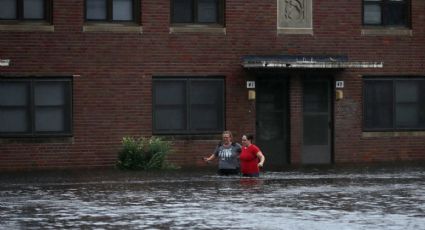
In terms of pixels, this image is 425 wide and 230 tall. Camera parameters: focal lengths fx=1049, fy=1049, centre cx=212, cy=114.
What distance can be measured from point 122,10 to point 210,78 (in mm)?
3378

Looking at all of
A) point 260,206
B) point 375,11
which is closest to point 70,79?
point 375,11

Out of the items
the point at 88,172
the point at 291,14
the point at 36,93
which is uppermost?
the point at 291,14

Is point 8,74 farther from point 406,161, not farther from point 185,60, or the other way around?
point 406,161

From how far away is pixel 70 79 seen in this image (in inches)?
1199

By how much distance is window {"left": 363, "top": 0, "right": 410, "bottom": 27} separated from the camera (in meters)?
33.7

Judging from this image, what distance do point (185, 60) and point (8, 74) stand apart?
209 inches

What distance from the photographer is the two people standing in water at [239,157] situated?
25.4 m

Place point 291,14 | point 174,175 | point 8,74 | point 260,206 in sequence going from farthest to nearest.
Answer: point 291,14 → point 8,74 → point 174,175 → point 260,206

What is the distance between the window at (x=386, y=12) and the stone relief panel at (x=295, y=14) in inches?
80.1

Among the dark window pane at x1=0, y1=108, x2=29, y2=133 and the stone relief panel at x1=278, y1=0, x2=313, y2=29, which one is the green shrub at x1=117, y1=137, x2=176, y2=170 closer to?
the dark window pane at x1=0, y1=108, x2=29, y2=133

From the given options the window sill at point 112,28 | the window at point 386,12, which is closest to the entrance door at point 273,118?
the window at point 386,12

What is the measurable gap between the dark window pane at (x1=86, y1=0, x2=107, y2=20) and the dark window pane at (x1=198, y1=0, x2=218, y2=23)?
9.78 ft

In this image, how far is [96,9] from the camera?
30797mm

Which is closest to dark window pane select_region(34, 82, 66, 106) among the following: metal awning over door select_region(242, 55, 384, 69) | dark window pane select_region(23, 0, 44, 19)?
dark window pane select_region(23, 0, 44, 19)
